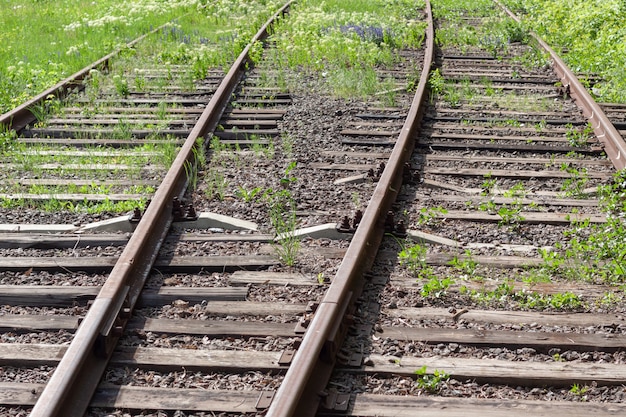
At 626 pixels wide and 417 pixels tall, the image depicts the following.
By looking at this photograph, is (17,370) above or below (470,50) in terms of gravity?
below

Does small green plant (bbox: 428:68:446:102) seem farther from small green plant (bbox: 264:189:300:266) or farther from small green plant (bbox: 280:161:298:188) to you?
small green plant (bbox: 264:189:300:266)

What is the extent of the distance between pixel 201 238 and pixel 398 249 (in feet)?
3.96

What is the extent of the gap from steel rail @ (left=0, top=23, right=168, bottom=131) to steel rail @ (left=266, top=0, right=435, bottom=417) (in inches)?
143

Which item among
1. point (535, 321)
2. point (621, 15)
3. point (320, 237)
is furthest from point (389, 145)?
point (621, 15)

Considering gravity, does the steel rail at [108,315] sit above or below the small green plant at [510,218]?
below

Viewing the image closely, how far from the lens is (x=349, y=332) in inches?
160

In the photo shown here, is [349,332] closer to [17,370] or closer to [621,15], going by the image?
[17,370]

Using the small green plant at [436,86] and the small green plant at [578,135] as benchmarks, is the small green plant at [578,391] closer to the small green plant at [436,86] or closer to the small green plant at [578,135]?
the small green plant at [578,135]

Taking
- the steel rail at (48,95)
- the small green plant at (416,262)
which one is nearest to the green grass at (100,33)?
the steel rail at (48,95)

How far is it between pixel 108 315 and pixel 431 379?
153 centimetres

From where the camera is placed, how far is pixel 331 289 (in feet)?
13.5

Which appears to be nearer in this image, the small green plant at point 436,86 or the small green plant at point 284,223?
the small green plant at point 284,223

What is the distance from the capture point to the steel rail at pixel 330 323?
11.1 feet

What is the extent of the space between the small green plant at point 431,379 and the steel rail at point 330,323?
0.39 m
